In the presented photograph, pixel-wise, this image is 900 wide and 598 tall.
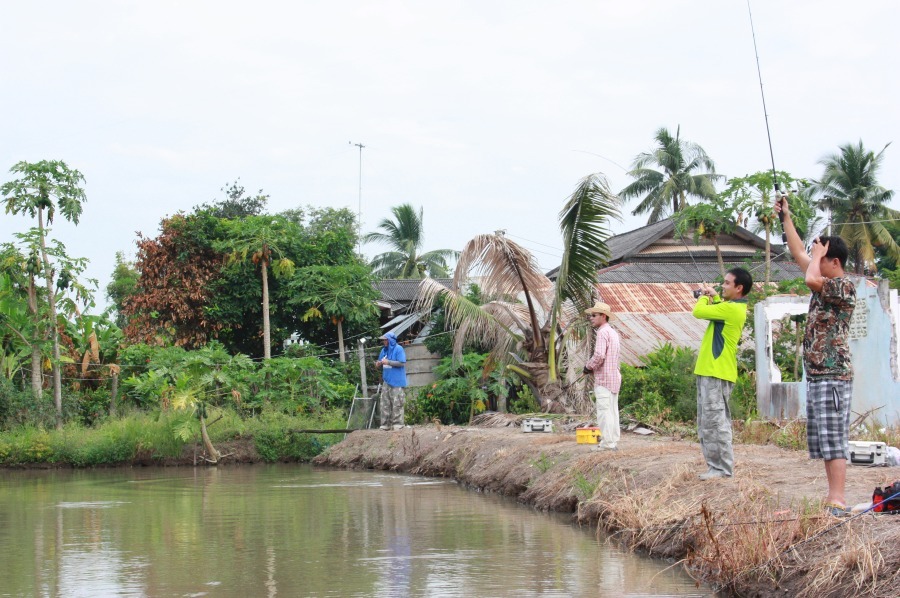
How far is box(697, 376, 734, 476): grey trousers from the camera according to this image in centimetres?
855

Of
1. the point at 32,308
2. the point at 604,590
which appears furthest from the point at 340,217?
the point at 604,590

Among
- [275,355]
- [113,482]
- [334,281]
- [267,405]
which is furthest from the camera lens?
[275,355]

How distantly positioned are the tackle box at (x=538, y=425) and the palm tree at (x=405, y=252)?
111 feet

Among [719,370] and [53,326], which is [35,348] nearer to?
[53,326]

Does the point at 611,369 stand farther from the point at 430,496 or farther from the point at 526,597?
the point at 526,597

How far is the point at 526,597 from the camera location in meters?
6.43

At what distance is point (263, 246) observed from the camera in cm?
2638

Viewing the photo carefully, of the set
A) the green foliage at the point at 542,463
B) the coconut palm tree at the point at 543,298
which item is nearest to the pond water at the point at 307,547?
the green foliage at the point at 542,463

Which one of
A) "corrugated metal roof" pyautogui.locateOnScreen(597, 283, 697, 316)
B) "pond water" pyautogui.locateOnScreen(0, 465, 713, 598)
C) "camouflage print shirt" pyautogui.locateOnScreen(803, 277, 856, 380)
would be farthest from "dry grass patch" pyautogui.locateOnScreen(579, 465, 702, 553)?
"corrugated metal roof" pyautogui.locateOnScreen(597, 283, 697, 316)

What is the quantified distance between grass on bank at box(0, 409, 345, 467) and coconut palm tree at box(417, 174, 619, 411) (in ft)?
13.4

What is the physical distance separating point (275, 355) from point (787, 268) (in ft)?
48.3

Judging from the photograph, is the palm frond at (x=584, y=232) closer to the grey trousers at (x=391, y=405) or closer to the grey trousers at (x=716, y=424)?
the grey trousers at (x=391, y=405)

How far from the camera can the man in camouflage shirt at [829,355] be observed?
646cm

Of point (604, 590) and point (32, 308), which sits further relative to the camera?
point (32, 308)
